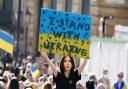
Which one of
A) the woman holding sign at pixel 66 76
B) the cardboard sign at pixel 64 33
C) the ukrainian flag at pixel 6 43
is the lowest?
the ukrainian flag at pixel 6 43

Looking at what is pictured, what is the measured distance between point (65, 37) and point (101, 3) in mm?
23077

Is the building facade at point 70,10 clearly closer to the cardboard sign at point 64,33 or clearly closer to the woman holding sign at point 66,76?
the cardboard sign at point 64,33

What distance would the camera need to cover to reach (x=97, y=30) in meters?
36.2

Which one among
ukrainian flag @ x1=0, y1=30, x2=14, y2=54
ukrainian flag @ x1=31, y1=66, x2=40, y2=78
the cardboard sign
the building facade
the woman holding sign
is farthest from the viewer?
the building facade

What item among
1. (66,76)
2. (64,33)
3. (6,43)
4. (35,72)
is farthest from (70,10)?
(66,76)

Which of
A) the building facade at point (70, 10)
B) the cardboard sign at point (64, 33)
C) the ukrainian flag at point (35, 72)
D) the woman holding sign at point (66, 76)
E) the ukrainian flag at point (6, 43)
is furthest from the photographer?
the building facade at point (70, 10)

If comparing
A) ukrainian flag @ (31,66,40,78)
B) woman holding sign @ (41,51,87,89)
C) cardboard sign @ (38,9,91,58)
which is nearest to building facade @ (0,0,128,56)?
ukrainian flag @ (31,66,40,78)

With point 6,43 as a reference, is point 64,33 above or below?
above

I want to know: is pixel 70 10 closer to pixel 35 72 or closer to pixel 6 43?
pixel 6 43

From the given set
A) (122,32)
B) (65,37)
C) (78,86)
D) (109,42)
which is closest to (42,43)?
(65,37)

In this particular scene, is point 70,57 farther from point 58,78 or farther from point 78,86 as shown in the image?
point 78,86

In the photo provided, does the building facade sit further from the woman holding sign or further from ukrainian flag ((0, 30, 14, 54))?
the woman holding sign

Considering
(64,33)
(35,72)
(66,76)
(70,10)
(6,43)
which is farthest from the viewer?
(70,10)

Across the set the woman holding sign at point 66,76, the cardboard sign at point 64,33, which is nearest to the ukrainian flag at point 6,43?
the cardboard sign at point 64,33
